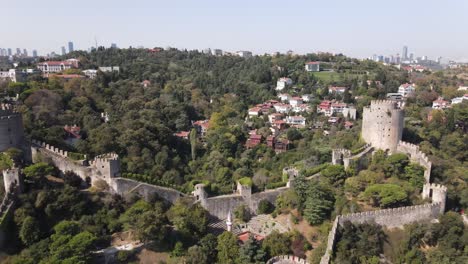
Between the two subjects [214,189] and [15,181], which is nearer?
[15,181]

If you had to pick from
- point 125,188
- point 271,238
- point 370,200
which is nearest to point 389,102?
point 370,200

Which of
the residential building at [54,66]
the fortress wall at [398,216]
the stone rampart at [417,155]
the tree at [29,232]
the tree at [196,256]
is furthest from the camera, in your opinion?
the residential building at [54,66]

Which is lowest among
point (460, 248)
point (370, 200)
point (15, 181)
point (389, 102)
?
point (460, 248)

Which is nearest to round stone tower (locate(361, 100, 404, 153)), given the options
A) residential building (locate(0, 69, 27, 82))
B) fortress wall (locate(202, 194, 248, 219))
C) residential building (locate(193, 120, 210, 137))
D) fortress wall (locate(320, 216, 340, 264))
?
fortress wall (locate(320, 216, 340, 264))

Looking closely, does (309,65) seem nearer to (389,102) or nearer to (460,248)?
(389,102)

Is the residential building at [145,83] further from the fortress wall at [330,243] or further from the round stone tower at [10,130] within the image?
the fortress wall at [330,243]

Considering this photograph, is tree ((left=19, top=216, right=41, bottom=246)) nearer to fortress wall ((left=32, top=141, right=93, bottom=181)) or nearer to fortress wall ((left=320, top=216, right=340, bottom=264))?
fortress wall ((left=32, top=141, right=93, bottom=181))

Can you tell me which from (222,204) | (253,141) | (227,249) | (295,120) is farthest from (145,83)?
(227,249)

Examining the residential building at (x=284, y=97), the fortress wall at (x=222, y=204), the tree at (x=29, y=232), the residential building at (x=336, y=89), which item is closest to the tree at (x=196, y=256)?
the fortress wall at (x=222, y=204)
